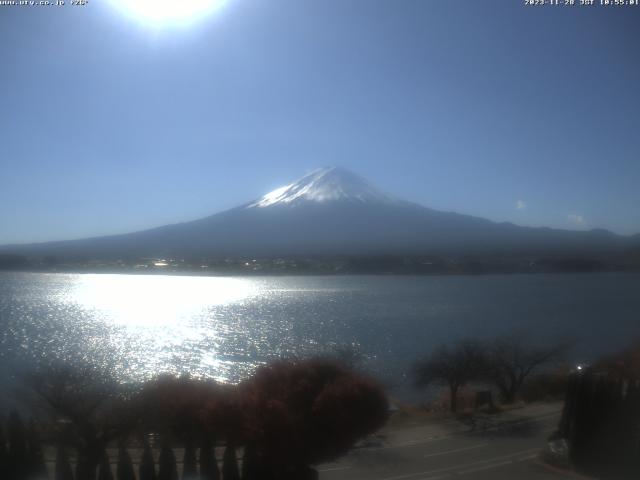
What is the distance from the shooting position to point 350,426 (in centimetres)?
389

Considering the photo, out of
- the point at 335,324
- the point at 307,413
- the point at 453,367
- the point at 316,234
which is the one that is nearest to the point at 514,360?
the point at 453,367

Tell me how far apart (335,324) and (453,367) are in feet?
15.3

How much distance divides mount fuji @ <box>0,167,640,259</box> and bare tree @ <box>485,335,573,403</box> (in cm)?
712

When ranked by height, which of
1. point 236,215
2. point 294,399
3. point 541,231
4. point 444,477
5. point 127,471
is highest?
point 236,215

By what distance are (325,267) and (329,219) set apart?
43.4 feet

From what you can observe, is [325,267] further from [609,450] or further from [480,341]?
[609,450]

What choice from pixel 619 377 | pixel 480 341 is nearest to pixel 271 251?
pixel 480 341

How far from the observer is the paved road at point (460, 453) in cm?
441

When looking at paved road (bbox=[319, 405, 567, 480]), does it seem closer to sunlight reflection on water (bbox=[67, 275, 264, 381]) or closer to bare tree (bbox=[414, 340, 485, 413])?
bare tree (bbox=[414, 340, 485, 413])

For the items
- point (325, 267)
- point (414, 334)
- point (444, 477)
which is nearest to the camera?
point (444, 477)

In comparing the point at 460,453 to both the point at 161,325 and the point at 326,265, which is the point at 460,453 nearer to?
the point at 161,325

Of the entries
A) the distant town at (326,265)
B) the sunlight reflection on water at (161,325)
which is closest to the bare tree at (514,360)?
the distant town at (326,265)

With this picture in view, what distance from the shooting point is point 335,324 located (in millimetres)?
11500

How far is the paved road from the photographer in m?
4.41
